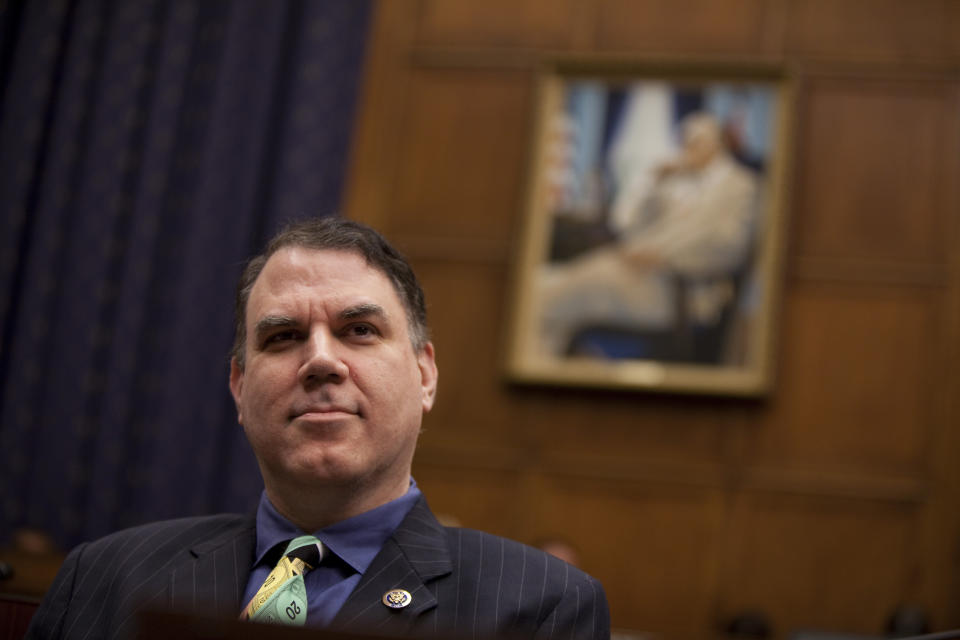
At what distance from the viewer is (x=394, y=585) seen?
2023 millimetres

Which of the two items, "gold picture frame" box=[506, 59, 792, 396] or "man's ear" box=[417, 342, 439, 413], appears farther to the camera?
"gold picture frame" box=[506, 59, 792, 396]

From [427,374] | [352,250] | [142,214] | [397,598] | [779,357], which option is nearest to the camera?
[397,598]

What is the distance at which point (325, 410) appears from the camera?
207 cm

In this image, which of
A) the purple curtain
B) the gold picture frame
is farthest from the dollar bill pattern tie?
the purple curtain

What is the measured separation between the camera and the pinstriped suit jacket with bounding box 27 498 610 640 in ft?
6.57

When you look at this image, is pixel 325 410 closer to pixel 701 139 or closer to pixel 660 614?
pixel 660 614

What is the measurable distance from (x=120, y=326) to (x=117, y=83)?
4.43 feet

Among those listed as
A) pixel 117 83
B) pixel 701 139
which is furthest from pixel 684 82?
pixel 117 83

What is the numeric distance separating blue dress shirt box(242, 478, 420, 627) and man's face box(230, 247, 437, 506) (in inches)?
1.8

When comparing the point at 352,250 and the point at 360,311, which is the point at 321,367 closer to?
the point at 360,311

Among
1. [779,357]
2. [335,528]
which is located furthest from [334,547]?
[779,357]

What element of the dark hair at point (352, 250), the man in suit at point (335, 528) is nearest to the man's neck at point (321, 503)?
the man in suit at point (335, 528)

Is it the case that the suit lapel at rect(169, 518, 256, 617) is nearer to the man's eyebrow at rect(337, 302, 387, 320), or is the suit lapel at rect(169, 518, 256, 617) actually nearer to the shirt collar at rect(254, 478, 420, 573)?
the shirt collar at rect(254, 478, 420, 573)

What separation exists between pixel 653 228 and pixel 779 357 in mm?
882
